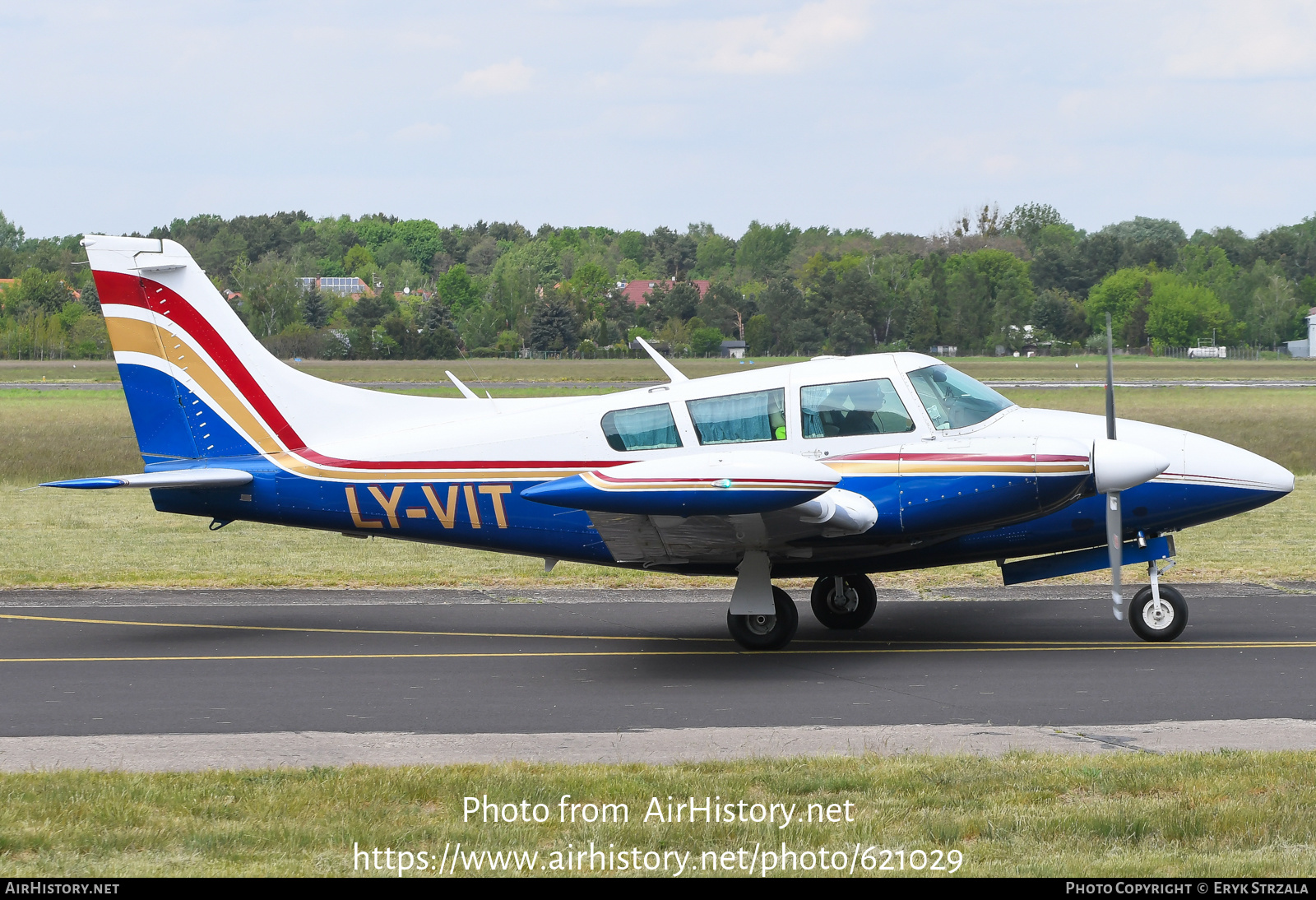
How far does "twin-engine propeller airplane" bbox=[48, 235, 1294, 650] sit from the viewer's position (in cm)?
1199

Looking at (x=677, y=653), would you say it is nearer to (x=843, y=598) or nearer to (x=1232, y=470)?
(x=843, y=598)

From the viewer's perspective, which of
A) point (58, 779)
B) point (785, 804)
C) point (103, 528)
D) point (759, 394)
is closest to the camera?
point (785, 804)

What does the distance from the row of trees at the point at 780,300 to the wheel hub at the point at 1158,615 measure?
6106cm

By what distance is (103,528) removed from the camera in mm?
23422

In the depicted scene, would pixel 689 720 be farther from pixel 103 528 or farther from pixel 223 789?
pixel 103 528

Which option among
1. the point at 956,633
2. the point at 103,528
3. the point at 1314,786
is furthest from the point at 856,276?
the point at 1314,786

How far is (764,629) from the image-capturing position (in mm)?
12992

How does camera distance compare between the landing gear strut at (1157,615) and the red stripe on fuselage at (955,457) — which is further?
the landing gear strut at (1157,615)

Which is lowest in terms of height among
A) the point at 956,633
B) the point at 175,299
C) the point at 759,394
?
the point at 956,633

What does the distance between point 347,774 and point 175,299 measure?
787 centimetres

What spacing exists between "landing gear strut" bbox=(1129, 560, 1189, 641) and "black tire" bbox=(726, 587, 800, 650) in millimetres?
3264

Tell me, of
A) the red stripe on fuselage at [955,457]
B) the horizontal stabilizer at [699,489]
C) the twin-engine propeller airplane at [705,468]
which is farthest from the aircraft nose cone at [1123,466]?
the horizontal stabilizer at [699,489]

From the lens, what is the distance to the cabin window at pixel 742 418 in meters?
12.9

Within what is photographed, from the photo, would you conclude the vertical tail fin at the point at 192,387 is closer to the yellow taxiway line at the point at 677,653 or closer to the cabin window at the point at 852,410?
the yellow taxiway line at the point at 677,653
